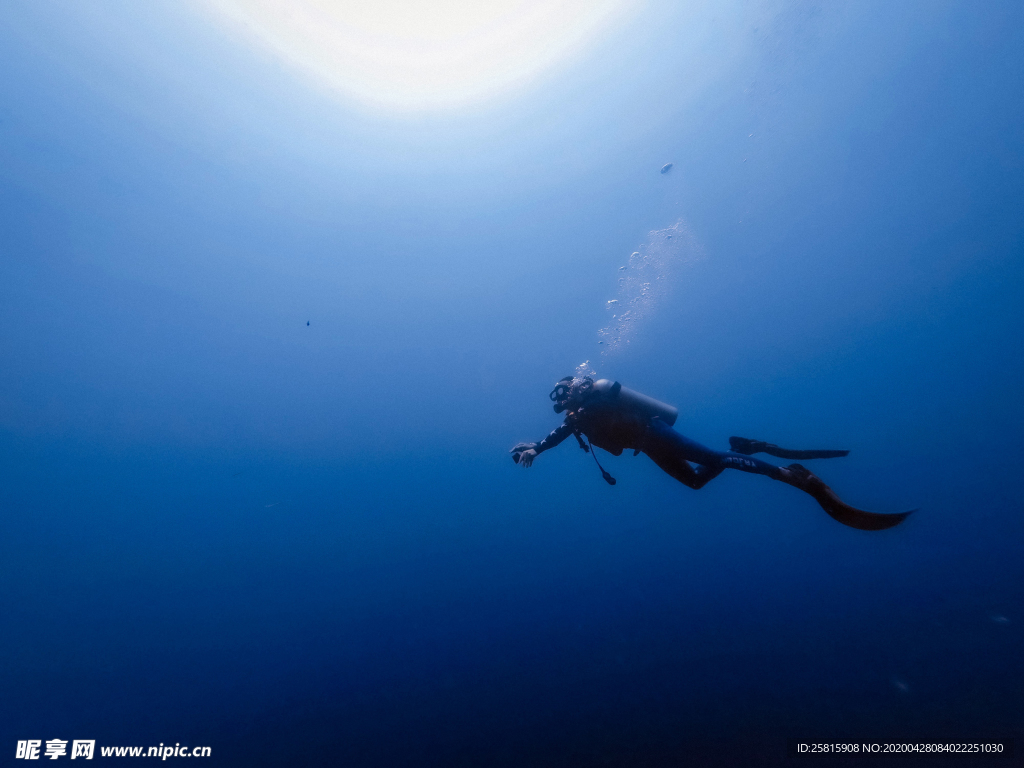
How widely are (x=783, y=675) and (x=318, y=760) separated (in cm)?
1737

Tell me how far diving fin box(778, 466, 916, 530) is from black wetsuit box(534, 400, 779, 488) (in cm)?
34

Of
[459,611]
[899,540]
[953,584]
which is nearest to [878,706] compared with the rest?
[953,584]

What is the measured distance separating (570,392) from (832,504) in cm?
256

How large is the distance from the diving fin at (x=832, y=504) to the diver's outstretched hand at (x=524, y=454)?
2289 mm

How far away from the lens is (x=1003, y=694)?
11062mm

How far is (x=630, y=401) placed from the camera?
157 inches

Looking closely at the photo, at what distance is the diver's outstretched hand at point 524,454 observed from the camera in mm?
3959

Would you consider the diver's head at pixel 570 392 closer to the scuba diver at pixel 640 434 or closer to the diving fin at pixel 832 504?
the scuba diver at pixel 640 434

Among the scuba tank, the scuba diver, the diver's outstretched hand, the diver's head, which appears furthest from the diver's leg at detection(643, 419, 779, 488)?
the diver's outstretched hand

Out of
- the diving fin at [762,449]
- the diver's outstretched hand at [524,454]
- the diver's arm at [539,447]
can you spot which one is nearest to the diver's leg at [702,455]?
the diving fin at [762,449]

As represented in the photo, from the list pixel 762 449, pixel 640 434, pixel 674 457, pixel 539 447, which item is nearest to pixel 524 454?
pixel 539 447

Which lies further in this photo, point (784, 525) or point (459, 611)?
point (784, 525)

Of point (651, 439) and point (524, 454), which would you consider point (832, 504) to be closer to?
point (651, 439)

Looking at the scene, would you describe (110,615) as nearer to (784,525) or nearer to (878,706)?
(878,706)
